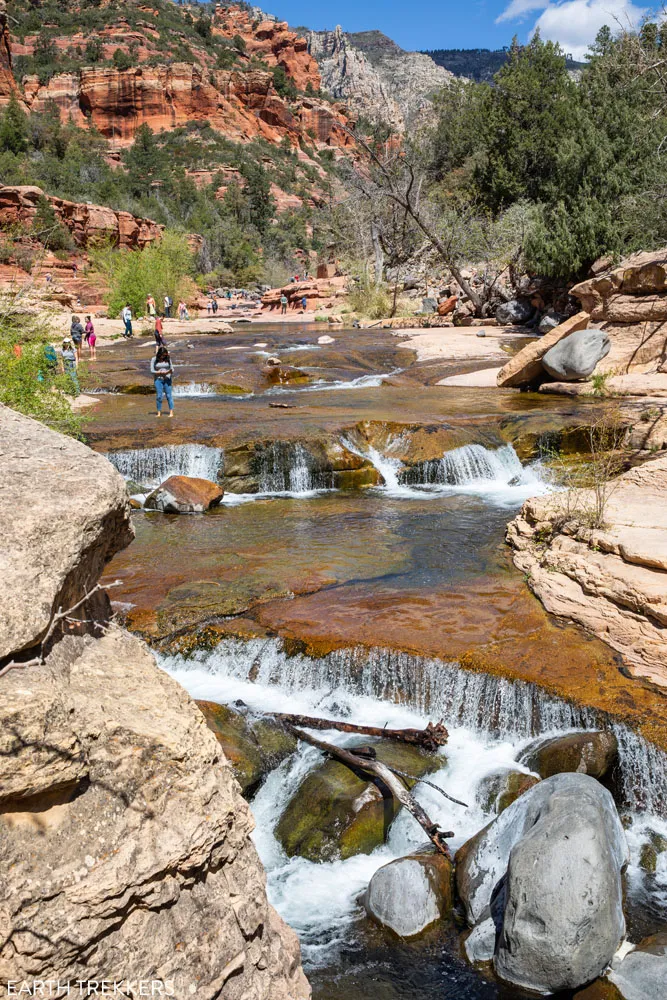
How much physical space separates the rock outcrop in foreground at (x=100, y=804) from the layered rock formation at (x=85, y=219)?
40.2 m

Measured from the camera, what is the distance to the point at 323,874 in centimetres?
487

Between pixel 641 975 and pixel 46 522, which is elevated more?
pixel 46 522

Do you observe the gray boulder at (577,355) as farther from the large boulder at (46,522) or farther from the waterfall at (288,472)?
the large boulder at (46,522)

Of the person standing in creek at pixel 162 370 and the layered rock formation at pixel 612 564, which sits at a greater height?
the person standing in creek at pixel 162 370

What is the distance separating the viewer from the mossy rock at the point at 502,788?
5195 millimetres

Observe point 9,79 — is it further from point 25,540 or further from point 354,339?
point 25,540

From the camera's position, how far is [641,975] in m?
3.71

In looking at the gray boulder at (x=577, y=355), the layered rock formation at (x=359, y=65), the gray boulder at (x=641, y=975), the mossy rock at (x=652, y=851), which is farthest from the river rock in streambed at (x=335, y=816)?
the layered rock formation at (x=359, y=65)

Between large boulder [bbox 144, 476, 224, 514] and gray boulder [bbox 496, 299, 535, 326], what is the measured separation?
708 inches

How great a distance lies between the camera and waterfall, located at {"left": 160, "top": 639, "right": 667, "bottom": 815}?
5242 mm

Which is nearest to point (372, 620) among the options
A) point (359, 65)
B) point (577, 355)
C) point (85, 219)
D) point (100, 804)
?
point (100, 804)

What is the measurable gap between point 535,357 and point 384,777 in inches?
505

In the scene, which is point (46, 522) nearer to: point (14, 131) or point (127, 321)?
point (127, 321)

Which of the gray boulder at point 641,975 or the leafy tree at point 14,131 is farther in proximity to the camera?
the leafy tree at point 14,131
